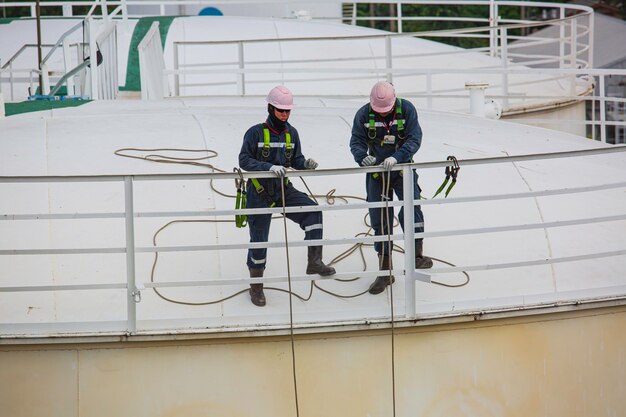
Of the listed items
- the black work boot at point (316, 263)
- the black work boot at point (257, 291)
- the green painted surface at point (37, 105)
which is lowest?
the black work boot at point (257, 291)

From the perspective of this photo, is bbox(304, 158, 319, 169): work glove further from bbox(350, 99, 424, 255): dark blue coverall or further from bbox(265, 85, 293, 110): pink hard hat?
bbox(265, 85, 293, 110): pink hard hat

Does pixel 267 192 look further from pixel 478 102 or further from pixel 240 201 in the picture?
pixel 478 102

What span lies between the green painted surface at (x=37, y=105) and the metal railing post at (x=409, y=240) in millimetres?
5145

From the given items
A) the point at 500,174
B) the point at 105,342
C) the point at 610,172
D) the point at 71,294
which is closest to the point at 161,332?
the point at 105,342

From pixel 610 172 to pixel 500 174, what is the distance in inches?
59.3

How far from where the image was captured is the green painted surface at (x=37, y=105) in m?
11.6

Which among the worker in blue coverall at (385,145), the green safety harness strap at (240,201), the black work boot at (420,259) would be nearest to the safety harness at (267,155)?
the green safety harness strap at (240,201)

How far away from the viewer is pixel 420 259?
28.8ft

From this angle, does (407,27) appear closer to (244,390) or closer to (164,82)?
(164,82)

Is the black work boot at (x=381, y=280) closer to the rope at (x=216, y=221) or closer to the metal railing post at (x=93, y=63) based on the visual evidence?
the rope at (x=216, y=221)

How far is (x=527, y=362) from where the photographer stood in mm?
8547

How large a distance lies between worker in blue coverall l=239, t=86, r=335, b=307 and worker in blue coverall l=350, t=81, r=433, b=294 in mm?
505

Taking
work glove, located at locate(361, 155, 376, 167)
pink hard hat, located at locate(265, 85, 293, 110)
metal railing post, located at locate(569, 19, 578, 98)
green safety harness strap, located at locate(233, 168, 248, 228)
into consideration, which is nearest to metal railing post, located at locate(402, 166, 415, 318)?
work glove, located at locate(361, 155, 376, 167)

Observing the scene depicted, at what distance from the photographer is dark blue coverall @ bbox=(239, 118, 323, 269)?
27.2 feet
